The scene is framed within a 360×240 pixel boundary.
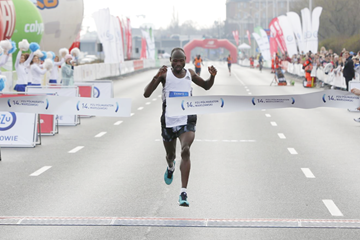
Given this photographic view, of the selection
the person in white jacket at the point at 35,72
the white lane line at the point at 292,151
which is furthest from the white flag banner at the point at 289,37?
the white lane line at the point at 292,151

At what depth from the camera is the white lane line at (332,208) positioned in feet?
25.3

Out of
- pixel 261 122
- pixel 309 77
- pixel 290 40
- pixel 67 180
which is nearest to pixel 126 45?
pixel 290 40

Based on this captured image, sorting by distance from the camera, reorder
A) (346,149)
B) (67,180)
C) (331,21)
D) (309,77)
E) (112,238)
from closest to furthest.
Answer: (112,238) → (67,180) → (346,149) → (309,77) → (331,21)

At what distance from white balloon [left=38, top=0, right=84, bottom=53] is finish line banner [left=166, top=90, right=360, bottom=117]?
103 feet

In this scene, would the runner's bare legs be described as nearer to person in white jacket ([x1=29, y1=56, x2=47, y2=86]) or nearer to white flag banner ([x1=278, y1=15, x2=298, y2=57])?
person in white jacket ([x1=29, y1=56, x2=47, y2=86])

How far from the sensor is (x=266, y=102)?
27.8 ft

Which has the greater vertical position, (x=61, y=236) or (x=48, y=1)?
(x=48, y=1)

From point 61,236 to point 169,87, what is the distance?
2.17 metres

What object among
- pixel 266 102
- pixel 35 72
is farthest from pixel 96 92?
pixel 266 102

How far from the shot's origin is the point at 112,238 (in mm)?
6707

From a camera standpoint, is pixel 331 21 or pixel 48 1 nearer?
pixel 48 1

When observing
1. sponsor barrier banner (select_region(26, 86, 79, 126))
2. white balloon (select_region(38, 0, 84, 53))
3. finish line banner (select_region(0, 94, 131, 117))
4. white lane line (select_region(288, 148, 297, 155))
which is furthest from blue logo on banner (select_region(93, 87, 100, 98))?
white balloon (select_region(38, 0, 84, 53))

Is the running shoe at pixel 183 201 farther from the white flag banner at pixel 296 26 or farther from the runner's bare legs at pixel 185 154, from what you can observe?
the white flag banner at pixel 296 26

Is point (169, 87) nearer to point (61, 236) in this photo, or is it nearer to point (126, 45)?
point (61, 236)
